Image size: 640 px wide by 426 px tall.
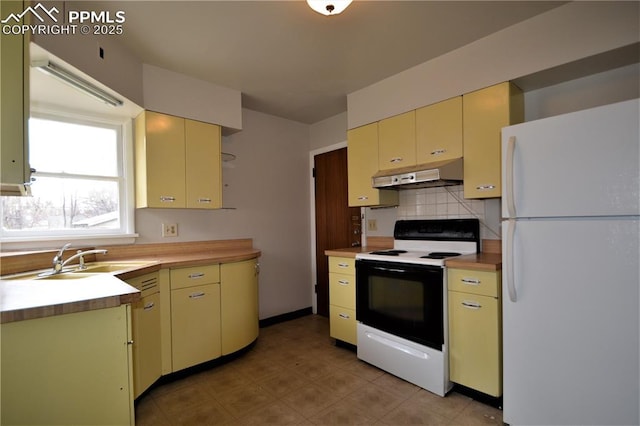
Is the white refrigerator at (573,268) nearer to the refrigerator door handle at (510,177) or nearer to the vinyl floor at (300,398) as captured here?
the refrigerator door handle at (510,177)

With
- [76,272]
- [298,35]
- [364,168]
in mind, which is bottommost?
[76,272]

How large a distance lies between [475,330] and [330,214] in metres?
2.13

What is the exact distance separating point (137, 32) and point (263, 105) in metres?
1.46

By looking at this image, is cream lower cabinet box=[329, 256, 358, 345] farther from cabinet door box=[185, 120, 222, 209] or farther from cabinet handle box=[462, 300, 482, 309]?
cabinet door box=[185, 120, 222, 209]

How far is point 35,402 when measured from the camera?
1.05m

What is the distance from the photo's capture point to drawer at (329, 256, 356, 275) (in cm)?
278

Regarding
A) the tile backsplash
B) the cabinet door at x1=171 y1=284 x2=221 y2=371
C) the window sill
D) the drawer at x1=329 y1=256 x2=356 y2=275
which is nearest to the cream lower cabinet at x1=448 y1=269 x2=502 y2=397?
the tile backsplash

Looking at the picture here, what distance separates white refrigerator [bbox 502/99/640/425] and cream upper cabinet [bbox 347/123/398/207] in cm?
127

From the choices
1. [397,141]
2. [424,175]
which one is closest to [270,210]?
[397,141]

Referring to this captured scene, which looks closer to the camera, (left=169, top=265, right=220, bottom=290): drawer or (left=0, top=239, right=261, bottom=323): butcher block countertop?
(left=0, top=239, right=261, bottom=323): butcher block countertop

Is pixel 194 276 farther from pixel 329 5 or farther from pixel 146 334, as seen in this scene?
pixel 329 5

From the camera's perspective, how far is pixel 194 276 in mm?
2443

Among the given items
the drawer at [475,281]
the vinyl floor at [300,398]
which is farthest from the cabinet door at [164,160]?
the drawer at [475,281]

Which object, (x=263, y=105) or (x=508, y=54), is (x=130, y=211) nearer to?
(x=263, y=105)
